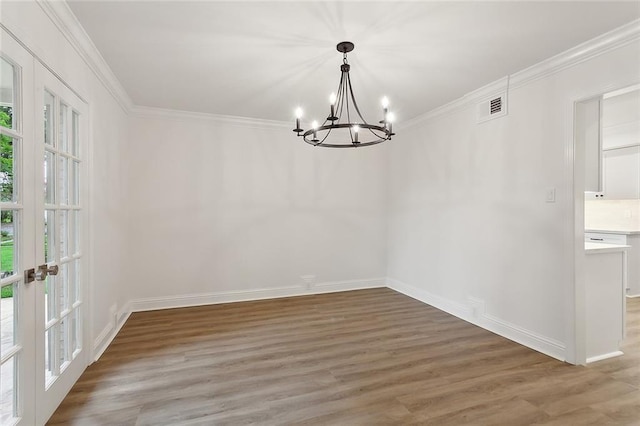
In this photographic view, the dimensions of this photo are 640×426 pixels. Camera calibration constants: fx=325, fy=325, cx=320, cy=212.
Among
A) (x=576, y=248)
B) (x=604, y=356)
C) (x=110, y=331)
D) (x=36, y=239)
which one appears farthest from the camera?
(x=110, y=331)

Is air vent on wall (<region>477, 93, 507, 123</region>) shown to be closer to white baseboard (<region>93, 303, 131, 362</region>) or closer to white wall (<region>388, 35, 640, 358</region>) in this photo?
white wall (<region>388, 35, 640, 358</region>)

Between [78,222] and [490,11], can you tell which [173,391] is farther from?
[490,11]

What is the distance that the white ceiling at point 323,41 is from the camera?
208 centimetres

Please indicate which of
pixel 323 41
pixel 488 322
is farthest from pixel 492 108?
pixel 488 322

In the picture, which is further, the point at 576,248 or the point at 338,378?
the point at 576,248

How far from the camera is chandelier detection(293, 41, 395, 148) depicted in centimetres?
238

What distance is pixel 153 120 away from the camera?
160 inches

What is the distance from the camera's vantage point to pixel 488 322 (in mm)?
3443

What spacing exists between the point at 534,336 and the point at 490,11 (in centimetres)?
272

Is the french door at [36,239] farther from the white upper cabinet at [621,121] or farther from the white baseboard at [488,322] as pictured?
the white upper cabinet at [621,121]

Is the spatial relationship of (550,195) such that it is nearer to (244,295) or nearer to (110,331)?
(244,295)

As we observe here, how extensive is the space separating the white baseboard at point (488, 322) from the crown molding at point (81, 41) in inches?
168

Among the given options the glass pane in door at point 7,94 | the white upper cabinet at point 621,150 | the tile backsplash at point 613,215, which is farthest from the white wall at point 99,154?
the tile backsplash at point 613,215

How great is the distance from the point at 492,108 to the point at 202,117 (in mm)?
3458
